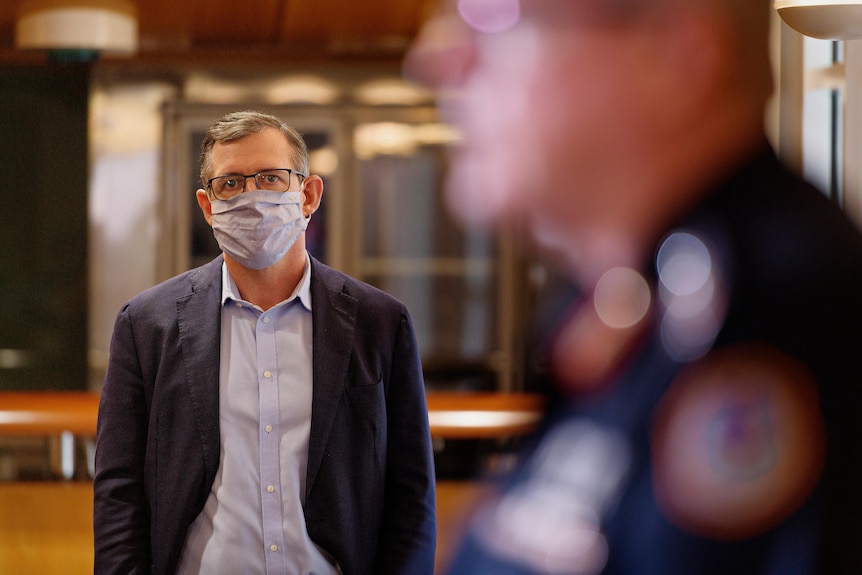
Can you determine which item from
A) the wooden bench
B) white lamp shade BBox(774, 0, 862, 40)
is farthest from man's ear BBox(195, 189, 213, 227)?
the wooden bench

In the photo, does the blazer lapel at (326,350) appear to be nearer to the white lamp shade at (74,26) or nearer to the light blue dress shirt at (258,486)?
the light blue dress shirt at (258,486)

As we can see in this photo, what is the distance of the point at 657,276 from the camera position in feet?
1.37

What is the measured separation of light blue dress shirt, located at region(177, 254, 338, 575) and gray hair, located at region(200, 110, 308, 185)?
1.13ft

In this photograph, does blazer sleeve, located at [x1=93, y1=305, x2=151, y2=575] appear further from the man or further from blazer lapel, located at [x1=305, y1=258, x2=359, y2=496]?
blazer lapel, located at [x1=305, y1=258, x2=359, y2=496]

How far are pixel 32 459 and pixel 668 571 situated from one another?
3.26m

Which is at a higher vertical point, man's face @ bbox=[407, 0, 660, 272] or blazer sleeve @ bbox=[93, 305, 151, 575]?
man's face @ bbox=[407, 0, 660, 272]

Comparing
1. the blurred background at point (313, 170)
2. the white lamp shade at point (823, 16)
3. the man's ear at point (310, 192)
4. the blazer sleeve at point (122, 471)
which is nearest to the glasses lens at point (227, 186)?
the man's ear at point (310, 192)

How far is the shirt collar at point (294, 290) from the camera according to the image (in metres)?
1.61

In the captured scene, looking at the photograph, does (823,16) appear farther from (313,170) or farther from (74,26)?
(313,170)

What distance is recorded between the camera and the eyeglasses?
1630 millimetres

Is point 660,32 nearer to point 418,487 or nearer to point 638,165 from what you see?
point 638,165

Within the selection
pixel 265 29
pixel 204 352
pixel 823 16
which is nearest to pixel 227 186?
pixel 204 352

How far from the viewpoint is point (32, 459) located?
10.8ft

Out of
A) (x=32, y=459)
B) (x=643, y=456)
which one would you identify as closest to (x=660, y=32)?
(x=643, y=456)
